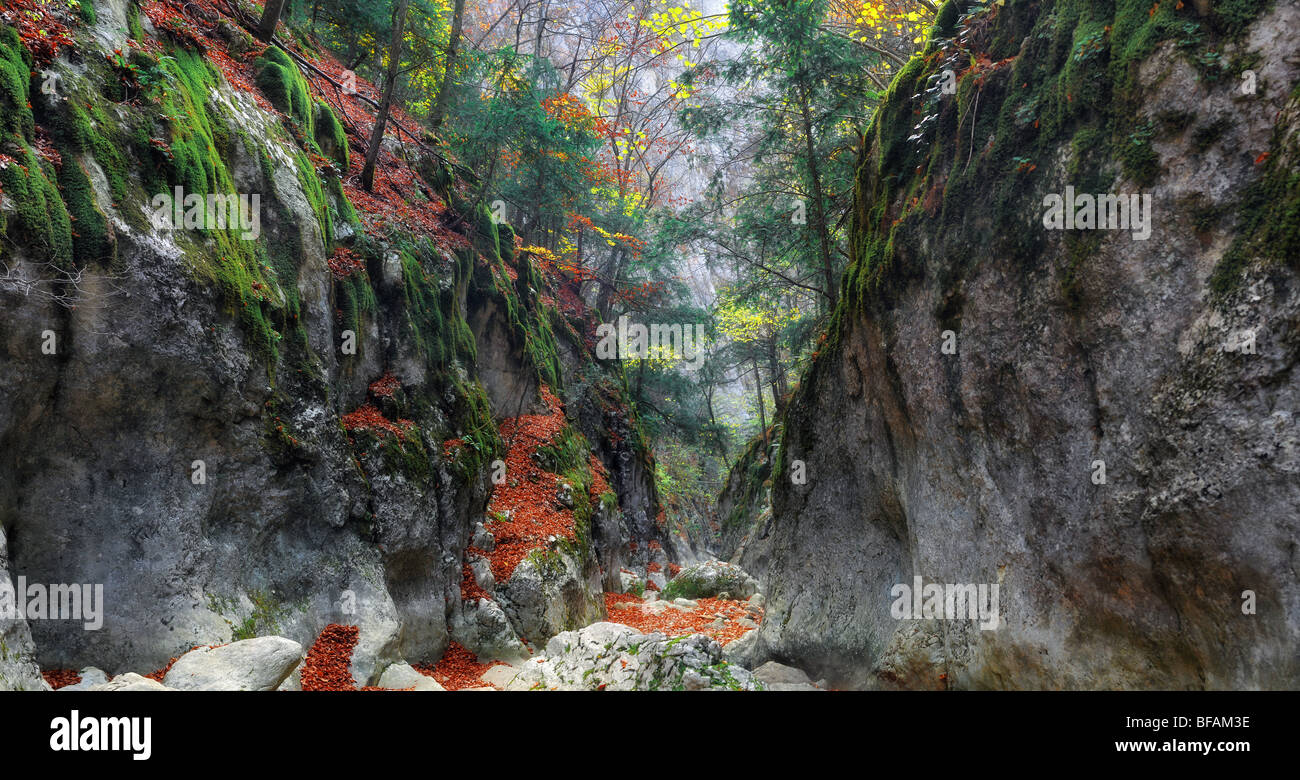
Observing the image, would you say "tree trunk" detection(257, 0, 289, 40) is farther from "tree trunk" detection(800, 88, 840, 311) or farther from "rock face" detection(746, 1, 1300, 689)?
"rock face" detection(746, 1, 1300, 689)

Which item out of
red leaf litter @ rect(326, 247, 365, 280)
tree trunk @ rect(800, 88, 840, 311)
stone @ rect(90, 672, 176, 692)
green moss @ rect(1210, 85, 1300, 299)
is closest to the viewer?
green moss @ rect(1210, 85, 1300, 299)

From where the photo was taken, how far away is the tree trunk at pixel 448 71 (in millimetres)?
15728

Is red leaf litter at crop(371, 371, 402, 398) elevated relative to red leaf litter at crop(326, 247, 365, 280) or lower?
lower

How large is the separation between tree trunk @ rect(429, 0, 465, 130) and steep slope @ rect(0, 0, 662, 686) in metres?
5.62

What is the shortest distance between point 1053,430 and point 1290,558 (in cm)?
179

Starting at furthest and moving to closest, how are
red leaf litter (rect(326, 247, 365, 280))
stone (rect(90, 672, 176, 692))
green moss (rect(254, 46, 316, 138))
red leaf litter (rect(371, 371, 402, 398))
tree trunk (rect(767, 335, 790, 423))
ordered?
tree trunk (rect(767, 335, 790, 423))
green moss (rect(254, 46, 316, 138))
red leaf litter (rect(371, 371, 402, 398))
red leaf litter (rect(326, 247, 365, 280))
stone (rect(90, 672, 176, 692))

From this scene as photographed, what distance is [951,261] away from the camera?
6207 millimetres

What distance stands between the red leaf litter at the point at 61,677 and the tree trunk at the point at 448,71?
1478cm

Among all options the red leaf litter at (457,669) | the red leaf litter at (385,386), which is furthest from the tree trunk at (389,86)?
the red leaf litter at (457,669)

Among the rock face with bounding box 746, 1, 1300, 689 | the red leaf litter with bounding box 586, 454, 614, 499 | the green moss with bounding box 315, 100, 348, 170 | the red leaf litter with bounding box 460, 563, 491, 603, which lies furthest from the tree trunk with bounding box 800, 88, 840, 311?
the green moss with bounding box 315, 100, 348, 170

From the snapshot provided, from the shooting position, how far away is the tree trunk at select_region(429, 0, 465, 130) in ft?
51.6

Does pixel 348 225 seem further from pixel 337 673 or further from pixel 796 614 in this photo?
pixel 796 614

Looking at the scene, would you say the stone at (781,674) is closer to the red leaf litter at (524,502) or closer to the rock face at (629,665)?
the rock face at (629,665)
